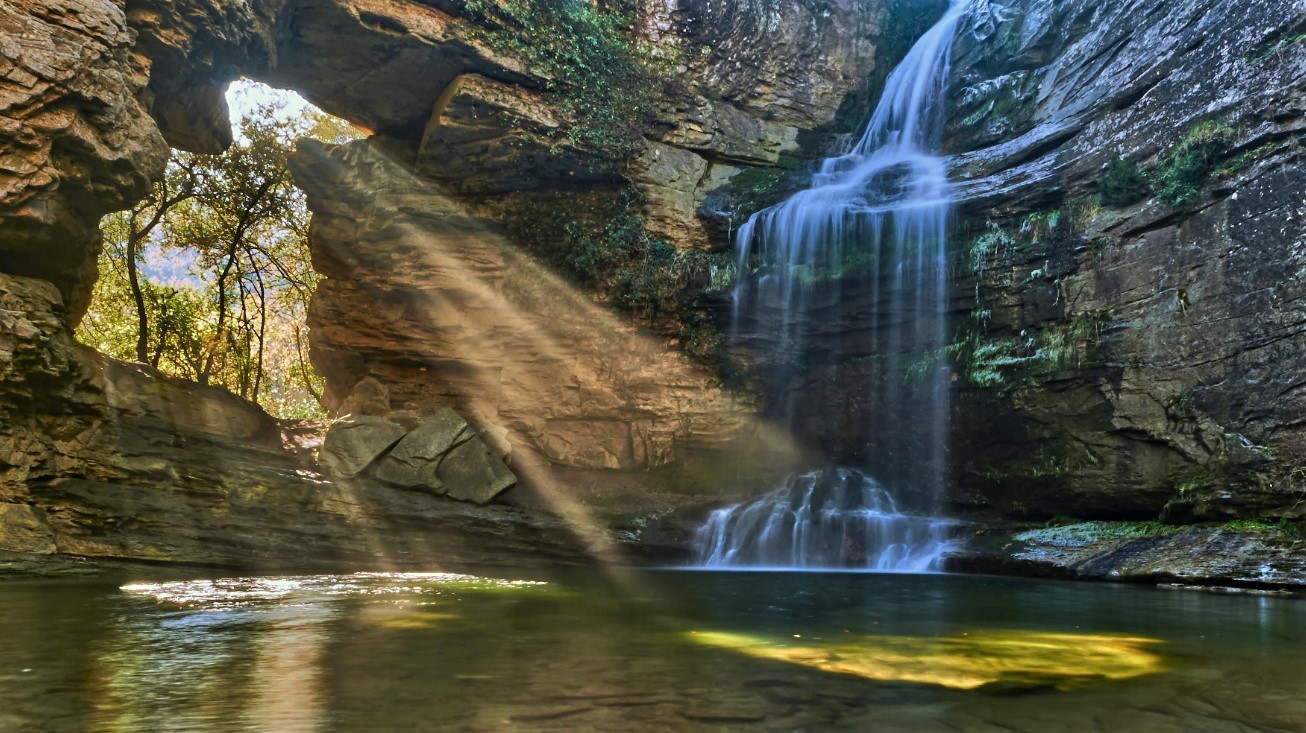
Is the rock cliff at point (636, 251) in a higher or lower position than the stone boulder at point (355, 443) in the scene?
higher

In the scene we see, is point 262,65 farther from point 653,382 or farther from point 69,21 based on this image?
point 653,382

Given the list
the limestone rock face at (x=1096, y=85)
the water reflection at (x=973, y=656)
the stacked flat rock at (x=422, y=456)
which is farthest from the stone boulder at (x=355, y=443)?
the limestone rock face at (x=1096, y=85)

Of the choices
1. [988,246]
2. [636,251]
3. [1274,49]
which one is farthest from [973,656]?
[636,251]

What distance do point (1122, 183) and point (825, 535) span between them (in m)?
7.28

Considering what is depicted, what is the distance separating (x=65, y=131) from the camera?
9.98 meters

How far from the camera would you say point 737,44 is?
17688 millimetres

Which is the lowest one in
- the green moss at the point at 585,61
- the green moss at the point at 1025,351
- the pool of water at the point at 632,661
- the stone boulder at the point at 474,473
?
the pool of water at the point at 632,661

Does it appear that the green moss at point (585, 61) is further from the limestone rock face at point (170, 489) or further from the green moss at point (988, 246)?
the limestone rock face at point (170, 489)

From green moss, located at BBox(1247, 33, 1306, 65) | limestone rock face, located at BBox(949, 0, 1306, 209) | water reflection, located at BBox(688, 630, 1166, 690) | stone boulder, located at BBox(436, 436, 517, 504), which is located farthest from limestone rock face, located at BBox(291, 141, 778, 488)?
water reflection, located at BBox(688, 630, 1166, 690)

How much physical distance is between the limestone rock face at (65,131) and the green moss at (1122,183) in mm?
14708

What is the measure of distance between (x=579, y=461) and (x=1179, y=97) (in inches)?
478

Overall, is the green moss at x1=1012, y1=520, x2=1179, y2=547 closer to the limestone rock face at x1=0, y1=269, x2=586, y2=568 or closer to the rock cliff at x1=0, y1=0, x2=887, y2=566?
the rock cliff at x1=0, y1=0, x2=887, y2=566

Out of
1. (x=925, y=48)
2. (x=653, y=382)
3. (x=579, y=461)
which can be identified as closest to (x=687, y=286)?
(x=653, y=382)

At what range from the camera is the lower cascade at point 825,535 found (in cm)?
1239
